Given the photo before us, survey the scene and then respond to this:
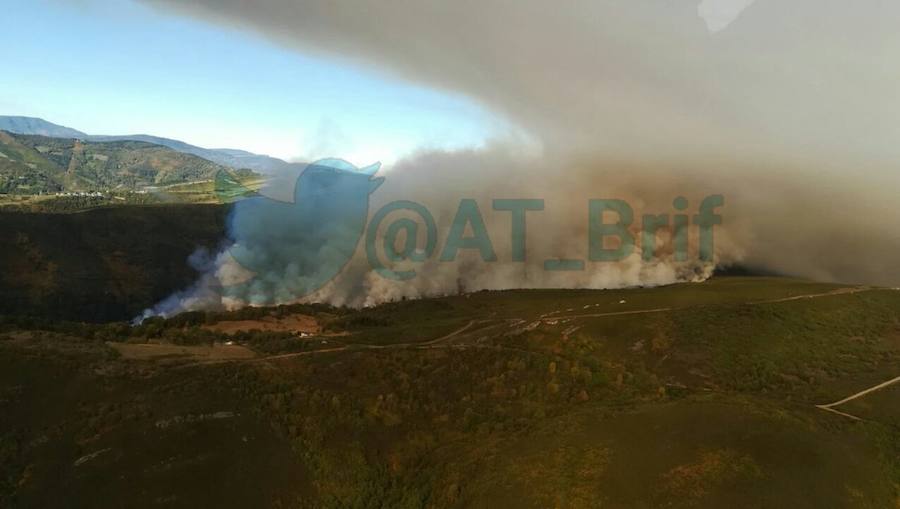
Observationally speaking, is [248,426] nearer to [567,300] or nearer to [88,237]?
[567,300]

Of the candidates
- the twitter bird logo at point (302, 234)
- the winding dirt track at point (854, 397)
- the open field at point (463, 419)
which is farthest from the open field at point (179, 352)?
the twitter bird logo at point (302, 234)

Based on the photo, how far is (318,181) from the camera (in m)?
194

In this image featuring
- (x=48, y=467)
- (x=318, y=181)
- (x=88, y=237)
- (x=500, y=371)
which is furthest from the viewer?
(x=318, y=181)

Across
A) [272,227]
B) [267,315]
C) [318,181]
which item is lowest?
[267,315]

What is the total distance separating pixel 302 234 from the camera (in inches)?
6265

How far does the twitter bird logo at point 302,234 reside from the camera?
14150 centimetres

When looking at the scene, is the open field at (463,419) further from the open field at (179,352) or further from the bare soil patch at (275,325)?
the bare soil patch at (275,325)

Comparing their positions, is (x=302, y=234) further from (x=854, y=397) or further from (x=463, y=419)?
(x=854, y=397)

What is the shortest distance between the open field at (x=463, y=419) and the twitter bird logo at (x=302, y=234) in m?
68.7

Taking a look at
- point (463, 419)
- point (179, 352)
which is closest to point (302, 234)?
point (179, 352)

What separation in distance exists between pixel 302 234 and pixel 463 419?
393 feet

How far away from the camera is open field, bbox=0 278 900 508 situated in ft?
122

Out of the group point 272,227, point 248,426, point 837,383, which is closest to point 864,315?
point 837,383

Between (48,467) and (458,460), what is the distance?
27.5m
